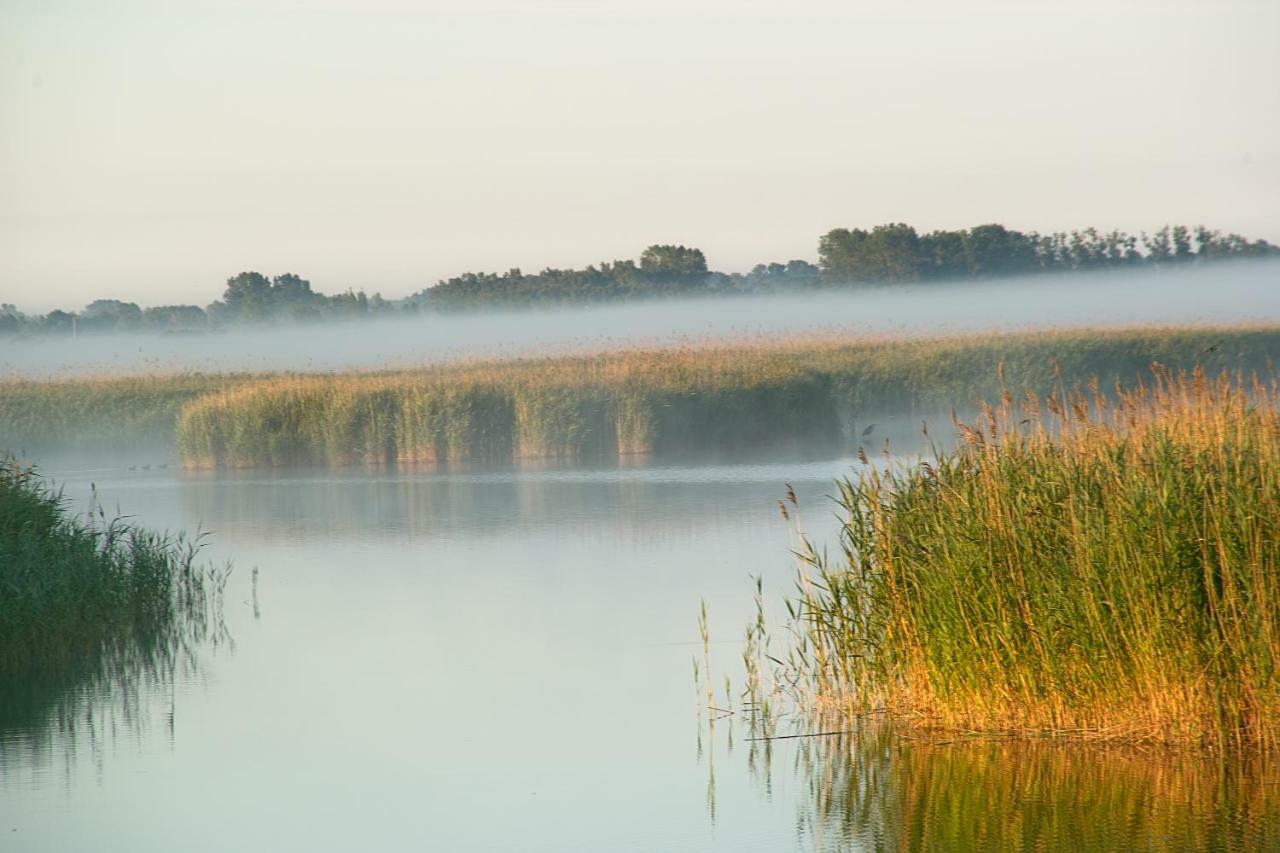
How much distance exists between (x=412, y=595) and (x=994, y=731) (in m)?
5.89

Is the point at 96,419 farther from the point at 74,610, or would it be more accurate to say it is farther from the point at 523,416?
the point at 74,610

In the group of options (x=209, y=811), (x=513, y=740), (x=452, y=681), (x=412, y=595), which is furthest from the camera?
(x=412, y=595)

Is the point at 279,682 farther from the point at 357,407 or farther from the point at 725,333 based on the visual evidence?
the point at 725,333

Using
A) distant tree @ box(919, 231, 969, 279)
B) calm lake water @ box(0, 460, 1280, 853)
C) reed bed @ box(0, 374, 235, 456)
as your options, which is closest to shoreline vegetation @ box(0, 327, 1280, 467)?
reed bed @ box(0, 374, 235, 456)

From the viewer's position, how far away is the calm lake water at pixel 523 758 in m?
6.02

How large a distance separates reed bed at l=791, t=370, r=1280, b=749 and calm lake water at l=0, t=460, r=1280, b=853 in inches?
11.0

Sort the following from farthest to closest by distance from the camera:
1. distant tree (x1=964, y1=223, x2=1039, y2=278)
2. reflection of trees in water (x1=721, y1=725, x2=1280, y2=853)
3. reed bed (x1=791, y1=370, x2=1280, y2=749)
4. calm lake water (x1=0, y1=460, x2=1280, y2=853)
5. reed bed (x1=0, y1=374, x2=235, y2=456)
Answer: distant tree (x1=964, y1=223, x2=1039, y2=278) → reed bed (x1=0, y1=374, x2=235, y2=456) → reed bed (x1=791, y1=370, x2=1280, y2=749) → calm lake water (x1=0, y1=460, x2=1280, y2=853) → reflection of trees in water (x1=721, y1=725, x2=1280, y2=853)

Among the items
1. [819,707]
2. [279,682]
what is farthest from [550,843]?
[279,682]

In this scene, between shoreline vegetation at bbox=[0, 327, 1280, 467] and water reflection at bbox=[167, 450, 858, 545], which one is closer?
water reflection at bbox=[167, 450, 858, 545]

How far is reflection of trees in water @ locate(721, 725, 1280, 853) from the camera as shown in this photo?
18.8ft

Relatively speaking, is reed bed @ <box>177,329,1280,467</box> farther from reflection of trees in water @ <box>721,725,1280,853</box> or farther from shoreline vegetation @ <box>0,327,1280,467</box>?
reflection of trees in water @ <box>721,725,1280,853</box>

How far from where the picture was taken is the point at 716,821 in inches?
243

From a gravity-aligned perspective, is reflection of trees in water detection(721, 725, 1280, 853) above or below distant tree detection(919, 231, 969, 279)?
below

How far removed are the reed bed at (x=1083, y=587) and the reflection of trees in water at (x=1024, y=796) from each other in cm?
22
